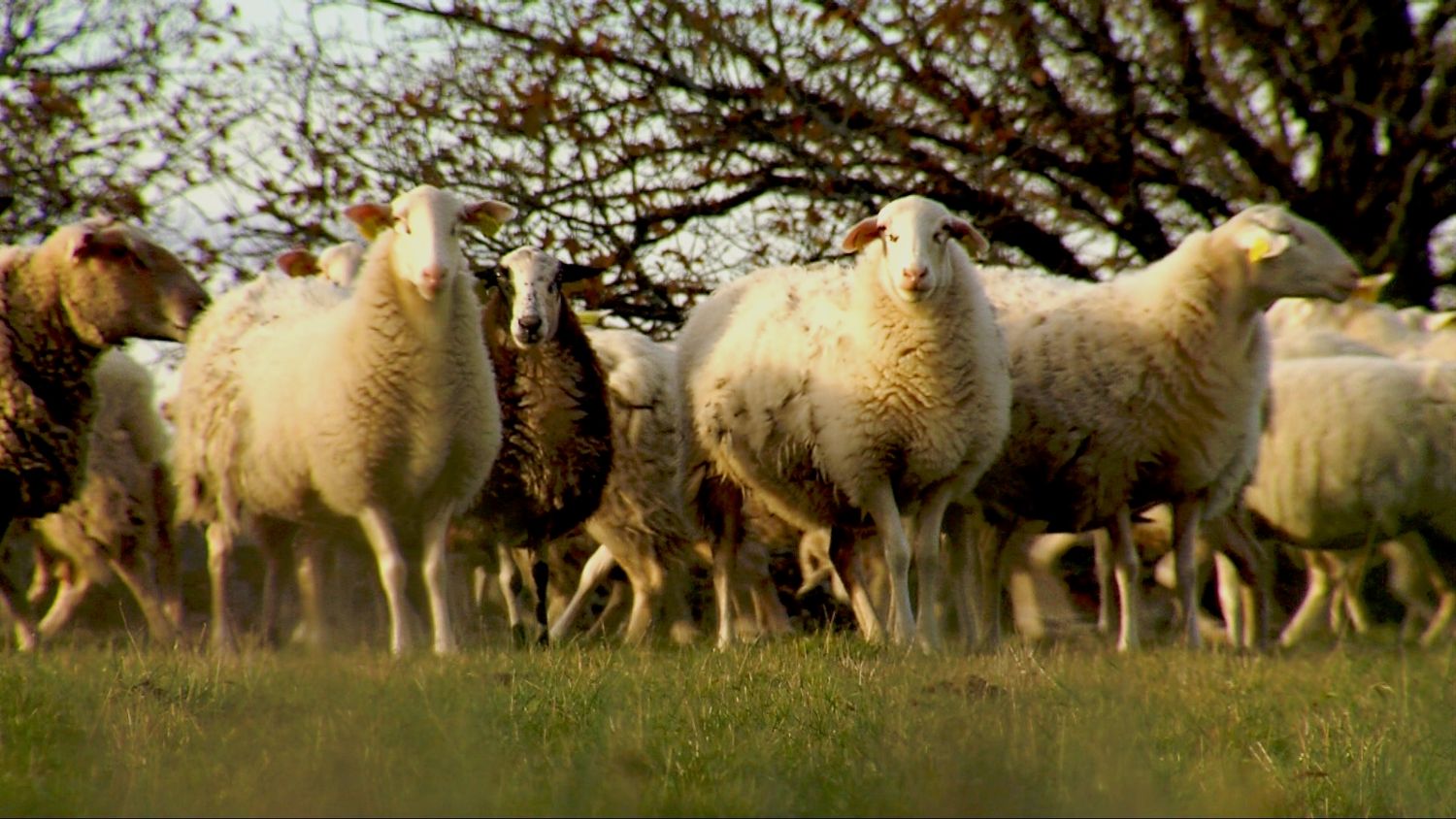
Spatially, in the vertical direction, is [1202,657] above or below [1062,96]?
below

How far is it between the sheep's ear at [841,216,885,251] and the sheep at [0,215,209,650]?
2791 mm

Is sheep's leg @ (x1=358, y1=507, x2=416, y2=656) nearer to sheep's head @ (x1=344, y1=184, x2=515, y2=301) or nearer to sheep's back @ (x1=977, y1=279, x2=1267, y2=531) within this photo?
sheep's head @ (x1=344, y1=184, x2=515, y2=301)

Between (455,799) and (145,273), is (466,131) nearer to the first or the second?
(145,273)

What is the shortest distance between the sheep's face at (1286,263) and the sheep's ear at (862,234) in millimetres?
1839

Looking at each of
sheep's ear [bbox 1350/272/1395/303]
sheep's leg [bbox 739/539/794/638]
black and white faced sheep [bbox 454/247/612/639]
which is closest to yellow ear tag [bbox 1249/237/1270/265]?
sheep's ear [bbox 1350/272/1395/303]

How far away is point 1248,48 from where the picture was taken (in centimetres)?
1188

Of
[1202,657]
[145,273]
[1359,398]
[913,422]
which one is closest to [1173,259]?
[1359,398]

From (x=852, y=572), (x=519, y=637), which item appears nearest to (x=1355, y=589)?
(x=852, y=572)

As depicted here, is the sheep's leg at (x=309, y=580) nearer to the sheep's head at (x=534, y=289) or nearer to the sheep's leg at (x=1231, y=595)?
the sheep's head at (x=534, y=289)

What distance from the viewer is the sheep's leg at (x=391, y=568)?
700cm

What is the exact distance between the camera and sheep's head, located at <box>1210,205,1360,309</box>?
339 inches

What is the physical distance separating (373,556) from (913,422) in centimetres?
241

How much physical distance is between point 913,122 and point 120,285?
18.0ft

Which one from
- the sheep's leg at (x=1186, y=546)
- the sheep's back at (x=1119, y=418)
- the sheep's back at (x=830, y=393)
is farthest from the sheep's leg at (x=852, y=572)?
the sheep's leg at (x=1186, y=546)
